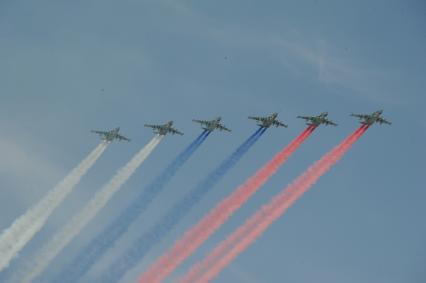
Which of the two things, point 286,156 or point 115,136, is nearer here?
point 286,156

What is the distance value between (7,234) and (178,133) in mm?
36970

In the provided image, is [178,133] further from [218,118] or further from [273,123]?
[273,123]

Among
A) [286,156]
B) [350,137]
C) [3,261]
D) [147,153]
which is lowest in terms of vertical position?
[3,261]

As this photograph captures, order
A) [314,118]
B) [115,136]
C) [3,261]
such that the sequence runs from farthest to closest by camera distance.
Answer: [115,136] → [314,118] → [3,261]

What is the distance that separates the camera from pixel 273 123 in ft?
515

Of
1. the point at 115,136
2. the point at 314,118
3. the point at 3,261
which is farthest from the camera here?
the point at 115,136

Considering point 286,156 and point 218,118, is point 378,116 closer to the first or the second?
point 286,156

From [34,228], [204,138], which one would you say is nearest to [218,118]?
[204,138]

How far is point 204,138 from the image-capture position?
157750mm

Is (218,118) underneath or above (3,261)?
above

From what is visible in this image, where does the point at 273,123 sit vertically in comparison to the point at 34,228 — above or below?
above

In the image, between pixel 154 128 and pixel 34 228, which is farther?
pixel 154 128

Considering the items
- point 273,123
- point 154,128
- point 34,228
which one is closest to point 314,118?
point 273,123

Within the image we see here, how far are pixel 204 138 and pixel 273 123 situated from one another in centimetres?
1298
